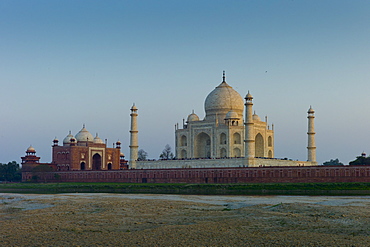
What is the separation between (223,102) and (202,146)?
5236 mm

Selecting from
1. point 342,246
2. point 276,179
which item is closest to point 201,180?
point 276,179

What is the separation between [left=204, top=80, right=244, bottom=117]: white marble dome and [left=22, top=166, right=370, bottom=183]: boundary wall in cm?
948

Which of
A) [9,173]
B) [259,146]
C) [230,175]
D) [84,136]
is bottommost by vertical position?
[9,173]

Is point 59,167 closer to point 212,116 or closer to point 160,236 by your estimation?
point 212,116

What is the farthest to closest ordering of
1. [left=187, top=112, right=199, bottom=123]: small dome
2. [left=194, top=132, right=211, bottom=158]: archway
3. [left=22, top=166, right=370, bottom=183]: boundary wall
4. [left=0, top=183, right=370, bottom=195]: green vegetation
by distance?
[left=187, top=112, right=199, bottom=123]: small dome
[left=194, top=132, right=211, bottom=158]: archway
[left=22, top=166, right=370, bottom=183]: boundary wall
[left=0, top=183, right=370, bottom=195]: green vegetation

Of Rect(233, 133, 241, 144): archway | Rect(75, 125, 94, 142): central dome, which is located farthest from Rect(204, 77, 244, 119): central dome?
Rect(75, 125, 94, 142): central dome

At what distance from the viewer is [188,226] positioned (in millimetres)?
16578

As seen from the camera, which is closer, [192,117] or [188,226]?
[188,226]

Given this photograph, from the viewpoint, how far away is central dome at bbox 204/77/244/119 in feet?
184

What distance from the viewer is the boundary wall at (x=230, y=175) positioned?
4241 cm

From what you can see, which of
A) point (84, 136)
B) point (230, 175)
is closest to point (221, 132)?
point (230, 175)

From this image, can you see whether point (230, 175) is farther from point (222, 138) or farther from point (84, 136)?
point (84, 136)

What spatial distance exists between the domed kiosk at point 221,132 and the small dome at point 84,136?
15193 mm

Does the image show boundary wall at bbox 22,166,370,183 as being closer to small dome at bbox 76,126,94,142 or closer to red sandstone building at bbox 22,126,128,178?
red sandstone building at bbox 22,126,128,178
